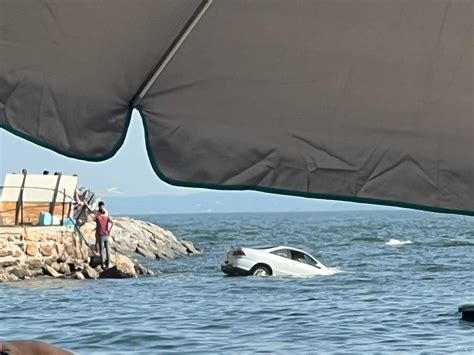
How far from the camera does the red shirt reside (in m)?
27.6

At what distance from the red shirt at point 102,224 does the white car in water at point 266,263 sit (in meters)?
4.01

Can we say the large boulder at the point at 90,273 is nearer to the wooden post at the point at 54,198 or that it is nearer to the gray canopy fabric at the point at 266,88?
the wooden post at the point at 54,198

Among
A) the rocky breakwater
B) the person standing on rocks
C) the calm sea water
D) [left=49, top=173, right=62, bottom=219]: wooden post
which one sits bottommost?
the calm sea water

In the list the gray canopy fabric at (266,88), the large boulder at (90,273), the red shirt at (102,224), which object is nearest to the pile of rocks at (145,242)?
→ the large boulder at (90,273)

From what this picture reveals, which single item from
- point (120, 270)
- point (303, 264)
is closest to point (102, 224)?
point (120, 270)

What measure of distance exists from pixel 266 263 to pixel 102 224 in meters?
5.22

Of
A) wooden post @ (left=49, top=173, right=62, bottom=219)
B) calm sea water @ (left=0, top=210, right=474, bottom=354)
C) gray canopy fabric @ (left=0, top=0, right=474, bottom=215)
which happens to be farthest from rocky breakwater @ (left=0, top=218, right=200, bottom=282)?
gray canopy fabric @ (left=0, top=0, right=474, bottom=215)

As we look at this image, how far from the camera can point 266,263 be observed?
3039 centimetres

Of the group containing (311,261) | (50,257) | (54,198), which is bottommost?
(50,257)

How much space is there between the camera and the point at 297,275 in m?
30.5

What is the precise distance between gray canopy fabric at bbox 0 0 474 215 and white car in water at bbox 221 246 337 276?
27.4m

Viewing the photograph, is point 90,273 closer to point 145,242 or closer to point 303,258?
point 303,258

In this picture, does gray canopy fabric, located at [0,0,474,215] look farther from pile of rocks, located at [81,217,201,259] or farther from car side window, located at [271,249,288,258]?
pile of rocks, located at [81,217,201,259]

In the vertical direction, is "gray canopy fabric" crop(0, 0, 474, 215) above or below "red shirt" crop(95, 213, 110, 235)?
above
